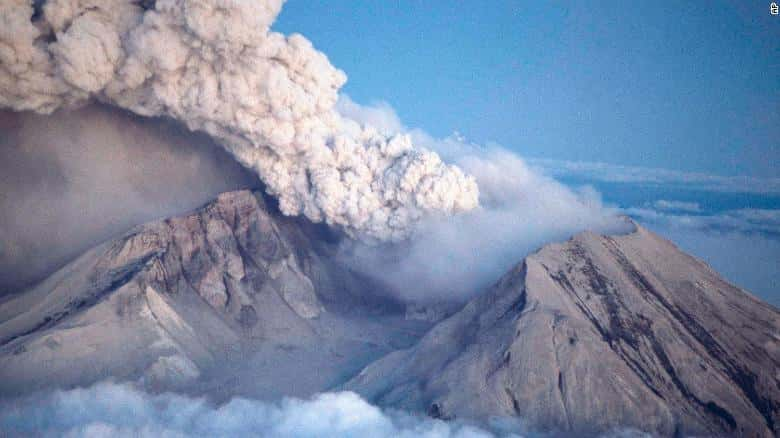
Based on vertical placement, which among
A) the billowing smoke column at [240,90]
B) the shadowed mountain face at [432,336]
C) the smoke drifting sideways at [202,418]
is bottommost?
the smoke drifting sideways at [202,418]

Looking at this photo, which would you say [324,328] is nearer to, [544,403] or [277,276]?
[277,276]

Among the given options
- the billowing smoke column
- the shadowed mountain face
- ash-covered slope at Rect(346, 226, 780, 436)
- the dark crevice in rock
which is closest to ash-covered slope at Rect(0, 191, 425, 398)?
the shadowed mountain face

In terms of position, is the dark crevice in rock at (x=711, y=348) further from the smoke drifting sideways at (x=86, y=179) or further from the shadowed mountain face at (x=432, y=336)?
the smoke drifting sideways at (x=86, y=179)

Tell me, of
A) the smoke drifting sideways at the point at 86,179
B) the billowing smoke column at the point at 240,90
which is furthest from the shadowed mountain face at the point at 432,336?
the billowing smoke column at the point at 240,90

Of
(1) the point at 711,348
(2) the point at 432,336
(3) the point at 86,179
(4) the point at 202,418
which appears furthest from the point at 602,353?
(3) the point at 86,179

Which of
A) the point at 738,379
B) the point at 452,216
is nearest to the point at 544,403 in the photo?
the point at 738,379

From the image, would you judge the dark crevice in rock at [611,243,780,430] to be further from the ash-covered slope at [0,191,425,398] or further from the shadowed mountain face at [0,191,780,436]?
the ash-covered slope at [0,191,425,398]

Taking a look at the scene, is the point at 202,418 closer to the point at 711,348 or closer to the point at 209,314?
the point at 209,314
